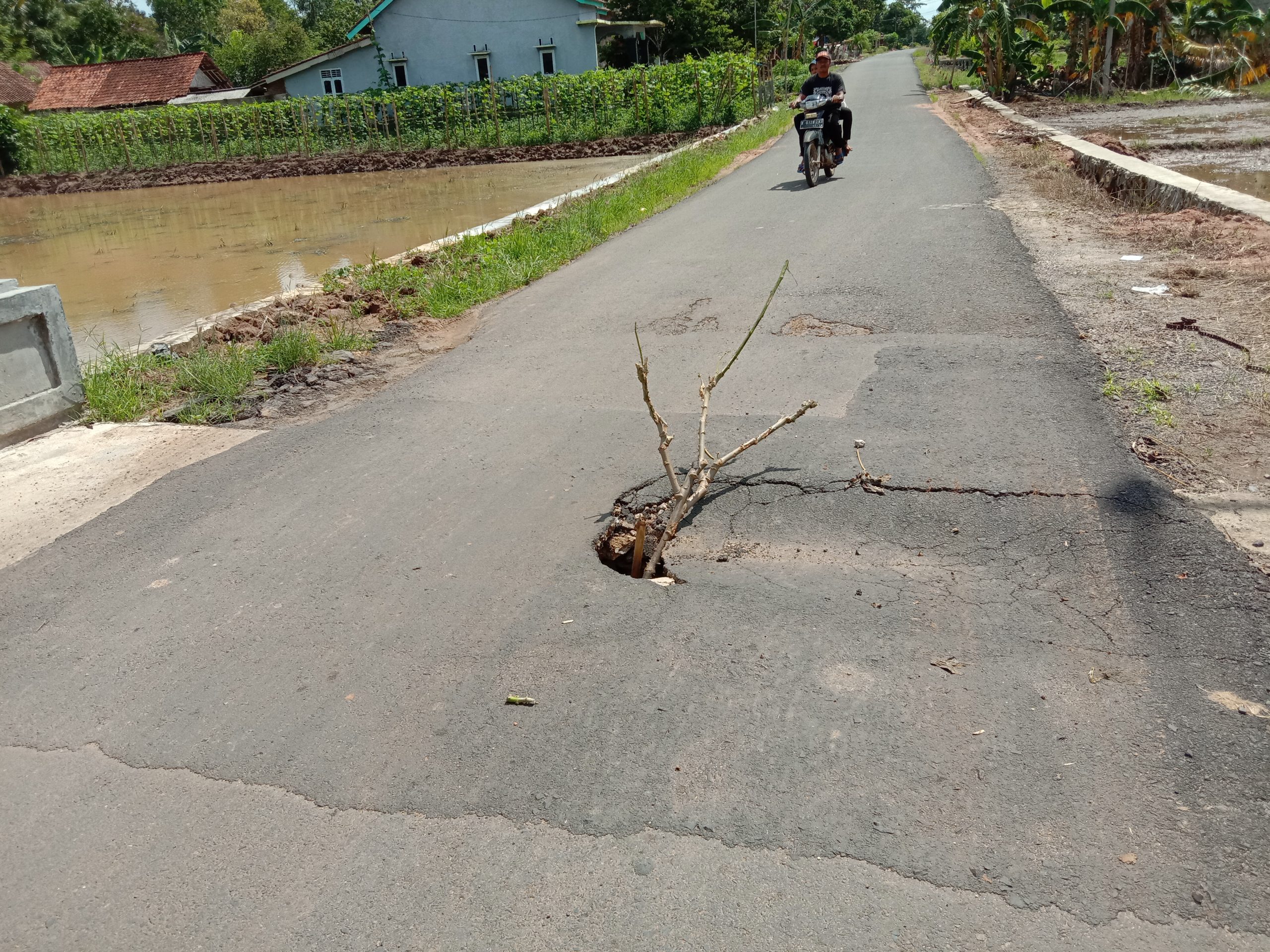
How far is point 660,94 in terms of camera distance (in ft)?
104

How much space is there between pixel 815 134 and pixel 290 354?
9.14 metres

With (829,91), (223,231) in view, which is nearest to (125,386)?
(829,91)

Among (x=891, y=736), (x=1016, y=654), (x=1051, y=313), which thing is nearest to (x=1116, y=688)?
(x=1016, y=654)

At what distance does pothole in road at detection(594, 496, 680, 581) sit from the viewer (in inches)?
161

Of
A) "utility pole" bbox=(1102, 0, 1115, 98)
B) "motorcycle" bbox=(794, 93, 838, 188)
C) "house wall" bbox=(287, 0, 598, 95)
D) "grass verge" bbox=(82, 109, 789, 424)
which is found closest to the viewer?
"grass verge" bbox=(82, 109, 789, 424)

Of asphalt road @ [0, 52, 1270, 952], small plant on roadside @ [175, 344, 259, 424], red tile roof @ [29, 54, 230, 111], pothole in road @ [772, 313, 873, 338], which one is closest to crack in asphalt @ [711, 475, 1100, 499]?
asphalt road @ [0, 52, 1270, 952]

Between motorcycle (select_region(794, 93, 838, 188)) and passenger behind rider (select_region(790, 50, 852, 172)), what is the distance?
0.20 feet

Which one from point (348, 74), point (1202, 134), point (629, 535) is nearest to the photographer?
point (629, 535)

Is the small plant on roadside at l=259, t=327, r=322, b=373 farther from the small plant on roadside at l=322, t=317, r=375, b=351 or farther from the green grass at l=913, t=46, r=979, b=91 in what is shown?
the green grass at l=913, t=46, r=979, b=91

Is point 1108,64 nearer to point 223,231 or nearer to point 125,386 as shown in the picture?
point 223,231

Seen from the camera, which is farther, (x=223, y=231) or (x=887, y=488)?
(x=223, y=231)

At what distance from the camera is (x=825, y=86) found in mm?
13438

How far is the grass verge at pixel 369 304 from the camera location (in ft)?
22.0

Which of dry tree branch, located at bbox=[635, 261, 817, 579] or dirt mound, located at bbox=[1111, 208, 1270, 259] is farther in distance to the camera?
dirt mound, located at bbox=[1111, 208, 1270, 259]
